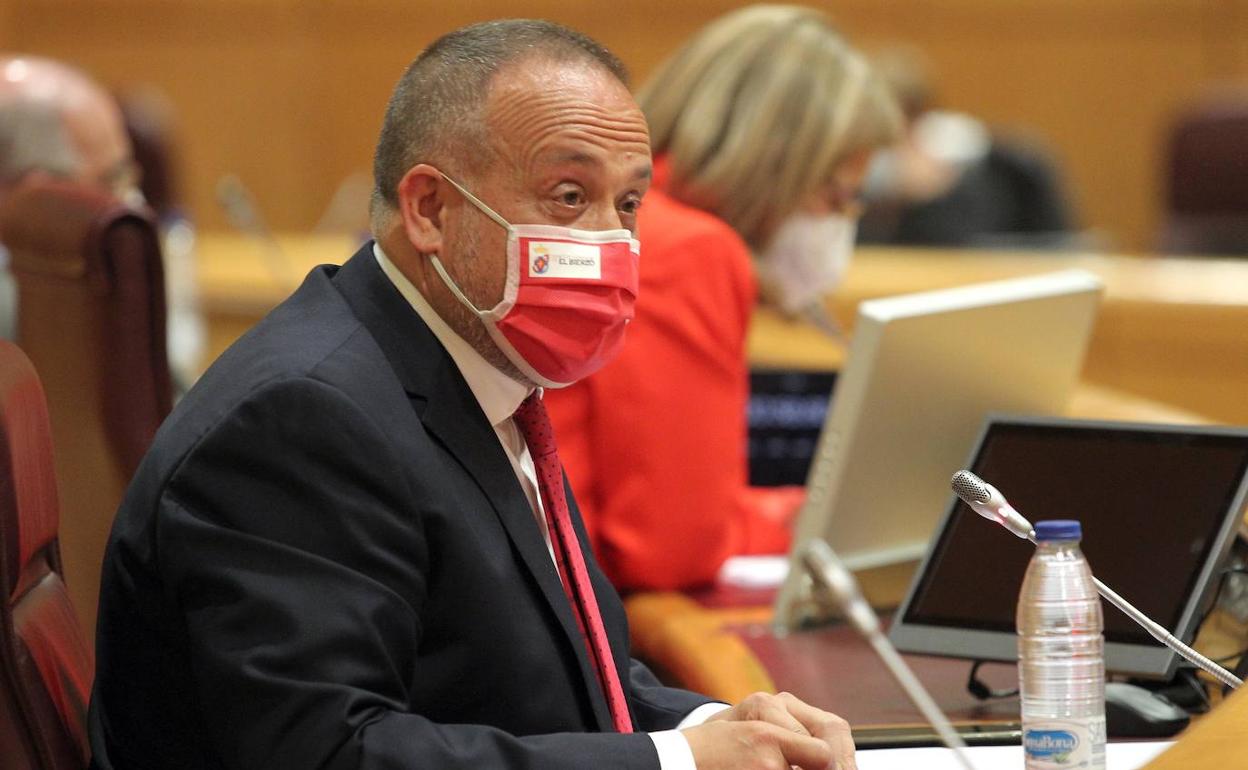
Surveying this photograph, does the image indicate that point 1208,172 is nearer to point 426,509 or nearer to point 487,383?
point 487,383

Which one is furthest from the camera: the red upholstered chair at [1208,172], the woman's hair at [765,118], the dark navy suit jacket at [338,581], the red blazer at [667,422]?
the red upholstered chair at [1208,172]

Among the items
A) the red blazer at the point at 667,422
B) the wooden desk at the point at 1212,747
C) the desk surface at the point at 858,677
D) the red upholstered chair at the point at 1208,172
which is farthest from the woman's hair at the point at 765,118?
the red upholstered chair at the point at 1208,172

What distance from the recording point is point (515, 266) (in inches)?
57.3

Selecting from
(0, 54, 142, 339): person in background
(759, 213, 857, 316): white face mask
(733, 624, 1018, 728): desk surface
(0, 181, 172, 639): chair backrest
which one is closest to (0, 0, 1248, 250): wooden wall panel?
(0, 54, 142, 339): person in background

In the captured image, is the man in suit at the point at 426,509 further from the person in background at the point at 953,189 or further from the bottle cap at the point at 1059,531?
the person in background at the point at 953,189

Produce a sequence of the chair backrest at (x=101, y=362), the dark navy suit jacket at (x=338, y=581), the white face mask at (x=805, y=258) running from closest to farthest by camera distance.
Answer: the dark navy suit jacket at (x=338, y=581) < the chair backrest at (x=101, y=362) < the white face mask at (x=805, y=258)

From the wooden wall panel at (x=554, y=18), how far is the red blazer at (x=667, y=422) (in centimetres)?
473

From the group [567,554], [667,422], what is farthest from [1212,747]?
[667,422]

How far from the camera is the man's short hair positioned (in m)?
1.44

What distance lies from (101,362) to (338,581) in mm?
977

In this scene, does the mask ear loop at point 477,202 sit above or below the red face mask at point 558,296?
above

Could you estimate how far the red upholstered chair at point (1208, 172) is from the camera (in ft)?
17.8

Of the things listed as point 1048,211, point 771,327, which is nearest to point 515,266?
point 771,327

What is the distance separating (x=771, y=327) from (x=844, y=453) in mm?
1860
